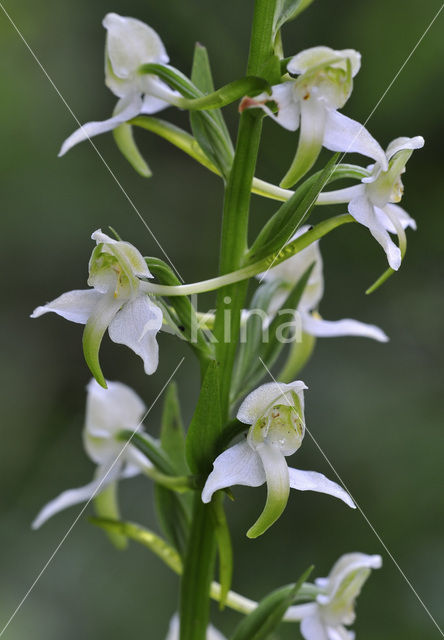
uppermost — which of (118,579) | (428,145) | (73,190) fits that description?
(428,145)

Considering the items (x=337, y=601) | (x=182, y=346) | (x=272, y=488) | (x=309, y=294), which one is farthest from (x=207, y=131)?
(x=182, y=346)

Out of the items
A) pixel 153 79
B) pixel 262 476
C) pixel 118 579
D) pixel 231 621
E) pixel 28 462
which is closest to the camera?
pixel 262 476

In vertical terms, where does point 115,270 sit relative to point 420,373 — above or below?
below

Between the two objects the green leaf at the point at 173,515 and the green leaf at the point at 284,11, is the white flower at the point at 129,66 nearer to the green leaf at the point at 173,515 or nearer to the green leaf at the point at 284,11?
the green leaf at the point at 284,11

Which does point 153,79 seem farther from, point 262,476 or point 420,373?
point 420,373

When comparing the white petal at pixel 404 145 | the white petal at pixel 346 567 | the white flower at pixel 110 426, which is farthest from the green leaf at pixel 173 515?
the white petal at pixel 404 145

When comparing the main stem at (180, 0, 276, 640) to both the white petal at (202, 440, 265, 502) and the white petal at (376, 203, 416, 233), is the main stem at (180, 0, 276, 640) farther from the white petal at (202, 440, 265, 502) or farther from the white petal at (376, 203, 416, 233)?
the white petal at (376, 203, 416, 233)

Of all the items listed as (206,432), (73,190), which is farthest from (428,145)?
(206,432)
